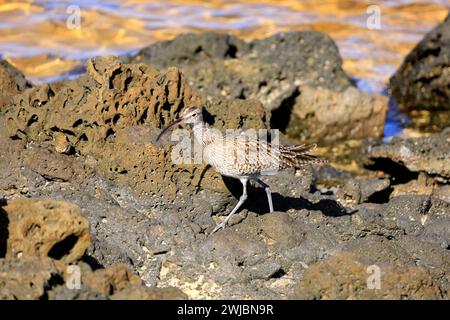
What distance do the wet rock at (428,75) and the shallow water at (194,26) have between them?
0.61 meters

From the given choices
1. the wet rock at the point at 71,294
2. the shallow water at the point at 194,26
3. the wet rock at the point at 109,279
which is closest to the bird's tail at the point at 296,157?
the wet rock at the point at 109,279

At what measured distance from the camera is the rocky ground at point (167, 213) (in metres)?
6.45

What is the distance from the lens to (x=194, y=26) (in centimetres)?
1897

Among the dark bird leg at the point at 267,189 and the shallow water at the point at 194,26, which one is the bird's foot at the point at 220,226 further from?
the shallow water at the point at 194,26

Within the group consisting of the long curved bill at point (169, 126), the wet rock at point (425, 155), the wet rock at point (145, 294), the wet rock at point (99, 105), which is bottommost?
the wet rock at point (425, 155)

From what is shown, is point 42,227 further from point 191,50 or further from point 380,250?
point 191,50

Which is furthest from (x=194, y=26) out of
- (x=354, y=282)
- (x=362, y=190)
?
(x=354, y=282)

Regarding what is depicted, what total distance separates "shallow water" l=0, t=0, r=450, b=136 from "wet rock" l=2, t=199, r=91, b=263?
9.55m

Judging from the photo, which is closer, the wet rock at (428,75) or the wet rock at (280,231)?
the wet rock at (280,231)

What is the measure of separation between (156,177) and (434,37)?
9090 mm

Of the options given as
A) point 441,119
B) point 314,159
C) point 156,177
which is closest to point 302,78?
point 441,119

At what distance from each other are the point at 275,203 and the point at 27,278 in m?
3.26

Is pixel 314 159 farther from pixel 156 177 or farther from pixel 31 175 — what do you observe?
pixel 31 175

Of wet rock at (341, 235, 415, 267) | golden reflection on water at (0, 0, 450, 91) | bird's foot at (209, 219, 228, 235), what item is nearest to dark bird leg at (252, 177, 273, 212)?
bird's foot at (209, 219, 228, 235)
